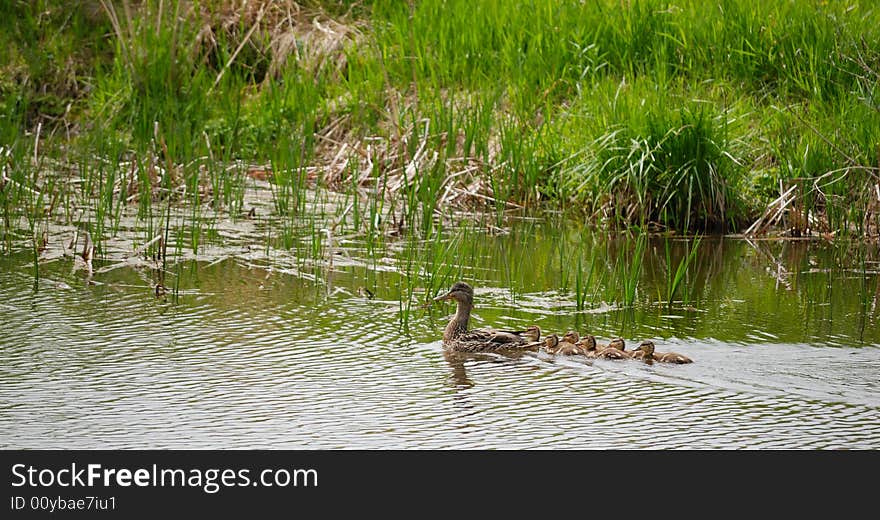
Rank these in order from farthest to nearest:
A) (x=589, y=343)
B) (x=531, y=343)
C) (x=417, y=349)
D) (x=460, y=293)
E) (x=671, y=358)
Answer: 1. (x=460, y=293)
2. (x=417, y=349)
3. (x=531, y=343)
4. (x=589, y=343)
5. (x=671, y=358)

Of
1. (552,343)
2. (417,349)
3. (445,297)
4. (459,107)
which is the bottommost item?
(417,349)

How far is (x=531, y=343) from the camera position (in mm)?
7020

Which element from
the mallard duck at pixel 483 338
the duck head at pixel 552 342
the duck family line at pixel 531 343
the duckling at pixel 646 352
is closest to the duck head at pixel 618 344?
the duck family line at pixel 531 343

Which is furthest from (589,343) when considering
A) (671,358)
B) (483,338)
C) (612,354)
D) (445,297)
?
(445,297)

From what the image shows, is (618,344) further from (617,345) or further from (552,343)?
(552,343)

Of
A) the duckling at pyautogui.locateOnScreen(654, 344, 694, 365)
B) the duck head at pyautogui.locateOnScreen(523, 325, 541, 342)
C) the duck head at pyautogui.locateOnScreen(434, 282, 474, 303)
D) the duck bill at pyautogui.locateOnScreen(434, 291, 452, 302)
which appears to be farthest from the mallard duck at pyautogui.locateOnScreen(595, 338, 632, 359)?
the duck bill at pyautogui.locateOnScreen(434, 291, 452, 302)

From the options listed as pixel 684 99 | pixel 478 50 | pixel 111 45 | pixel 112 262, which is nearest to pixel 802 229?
pixel 684 99

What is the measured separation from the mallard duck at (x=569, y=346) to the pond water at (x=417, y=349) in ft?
0.20

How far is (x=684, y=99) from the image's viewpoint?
1105 cm

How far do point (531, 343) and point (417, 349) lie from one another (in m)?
0.61

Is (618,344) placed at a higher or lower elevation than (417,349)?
higher

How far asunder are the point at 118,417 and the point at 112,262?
332 centimetres

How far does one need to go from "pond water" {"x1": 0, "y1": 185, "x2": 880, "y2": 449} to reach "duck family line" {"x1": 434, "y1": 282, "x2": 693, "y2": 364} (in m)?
0.06

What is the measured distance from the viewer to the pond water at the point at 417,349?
5730mm
